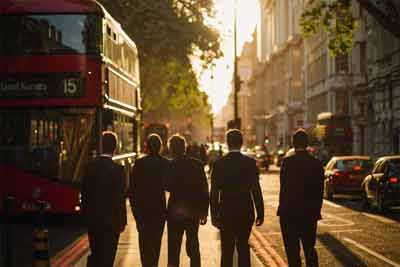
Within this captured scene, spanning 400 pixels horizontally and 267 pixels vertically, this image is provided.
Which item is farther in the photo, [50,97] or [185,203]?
[50,97]

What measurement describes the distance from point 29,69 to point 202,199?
27.4 feet

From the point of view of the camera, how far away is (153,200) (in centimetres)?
951

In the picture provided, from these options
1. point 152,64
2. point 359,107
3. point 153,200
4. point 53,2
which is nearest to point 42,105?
point 53,2

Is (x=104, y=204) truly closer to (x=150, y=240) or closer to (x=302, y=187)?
(x=150, y=240)

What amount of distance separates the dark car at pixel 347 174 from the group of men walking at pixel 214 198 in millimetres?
17816

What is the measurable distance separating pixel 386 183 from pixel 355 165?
642 centimetres

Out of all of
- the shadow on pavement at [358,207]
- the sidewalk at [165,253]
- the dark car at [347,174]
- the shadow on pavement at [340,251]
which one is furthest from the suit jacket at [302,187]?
the dark car at [347,174]

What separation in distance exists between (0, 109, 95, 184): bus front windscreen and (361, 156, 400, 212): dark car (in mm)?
7728

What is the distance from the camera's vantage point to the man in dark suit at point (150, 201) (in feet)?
31.0

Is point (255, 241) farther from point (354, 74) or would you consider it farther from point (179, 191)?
point (354, 74)

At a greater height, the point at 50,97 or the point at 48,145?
the point at 50,97

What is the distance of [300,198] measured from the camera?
30.9ft

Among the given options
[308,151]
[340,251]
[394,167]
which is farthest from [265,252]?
[394,167]

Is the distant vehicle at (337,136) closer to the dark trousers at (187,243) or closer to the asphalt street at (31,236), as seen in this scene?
the asphalt street at (31,236)
